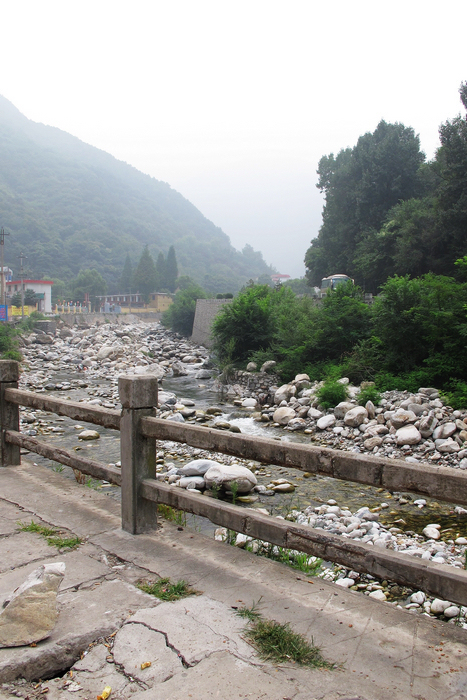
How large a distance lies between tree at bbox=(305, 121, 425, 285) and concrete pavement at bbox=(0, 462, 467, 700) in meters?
35.3

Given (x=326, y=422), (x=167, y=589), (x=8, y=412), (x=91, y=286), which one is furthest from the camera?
(x=91, y=286)

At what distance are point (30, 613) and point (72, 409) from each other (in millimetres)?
2237

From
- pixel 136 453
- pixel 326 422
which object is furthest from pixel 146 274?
pixel 136 453

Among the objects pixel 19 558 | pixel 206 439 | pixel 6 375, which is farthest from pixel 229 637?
pixel 6 375

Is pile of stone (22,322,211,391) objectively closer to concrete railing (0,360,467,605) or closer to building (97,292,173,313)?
A: concrete railing (0,360,467,605)

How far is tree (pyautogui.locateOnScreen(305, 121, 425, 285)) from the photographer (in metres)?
37.3

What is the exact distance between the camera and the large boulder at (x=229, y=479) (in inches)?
285

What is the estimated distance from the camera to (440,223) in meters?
26.4

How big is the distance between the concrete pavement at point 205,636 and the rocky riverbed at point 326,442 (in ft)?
4.29

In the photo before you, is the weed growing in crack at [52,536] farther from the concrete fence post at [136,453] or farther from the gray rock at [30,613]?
the gray rock at [30,613]

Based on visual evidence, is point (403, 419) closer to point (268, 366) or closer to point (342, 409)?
point (342, 409)

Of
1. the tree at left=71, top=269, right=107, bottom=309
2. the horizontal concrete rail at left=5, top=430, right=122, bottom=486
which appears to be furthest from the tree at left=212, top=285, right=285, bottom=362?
the tree at left=71, top=269, right=107, bottom=309

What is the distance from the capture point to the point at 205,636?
7.52 feet

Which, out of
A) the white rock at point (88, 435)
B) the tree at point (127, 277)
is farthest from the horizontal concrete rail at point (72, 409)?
the tree at point (127, 277)
